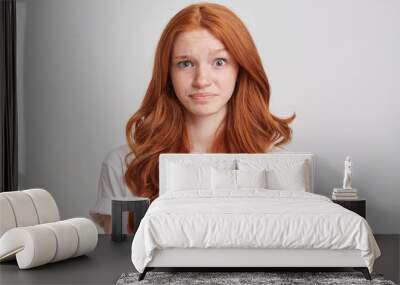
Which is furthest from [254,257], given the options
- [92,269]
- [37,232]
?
[37,232]

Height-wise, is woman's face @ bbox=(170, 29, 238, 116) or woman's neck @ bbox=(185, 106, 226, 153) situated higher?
woman's face @ bbox=(170, 29, 238, 116)

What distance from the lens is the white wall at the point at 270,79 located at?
694cm

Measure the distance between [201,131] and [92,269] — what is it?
2.19m

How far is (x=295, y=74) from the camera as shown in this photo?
6980 mm

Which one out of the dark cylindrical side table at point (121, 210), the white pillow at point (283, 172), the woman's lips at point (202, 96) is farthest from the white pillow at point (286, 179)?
the dark cylindrical side table at point (121, 210)

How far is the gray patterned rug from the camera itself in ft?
15.5

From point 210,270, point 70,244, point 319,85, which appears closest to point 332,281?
point 210,270

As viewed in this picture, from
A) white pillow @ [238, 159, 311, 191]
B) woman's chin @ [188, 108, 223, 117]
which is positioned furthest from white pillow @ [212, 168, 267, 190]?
woman's chin @ [188, 108, 223, 117]

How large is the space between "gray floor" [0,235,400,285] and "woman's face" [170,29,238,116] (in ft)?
5.56

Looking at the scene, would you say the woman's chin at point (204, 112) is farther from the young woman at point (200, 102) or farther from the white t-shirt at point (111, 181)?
the white t-shirt at point (111, 181)

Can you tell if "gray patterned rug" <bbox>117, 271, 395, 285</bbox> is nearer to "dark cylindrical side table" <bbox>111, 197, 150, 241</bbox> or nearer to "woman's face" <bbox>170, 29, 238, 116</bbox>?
"dark cylindrical side table" <bbox>111, 197, 150, 241</bbox>

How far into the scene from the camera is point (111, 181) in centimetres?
705

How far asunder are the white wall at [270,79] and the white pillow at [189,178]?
0.89 metres

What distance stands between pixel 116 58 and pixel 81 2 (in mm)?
690
